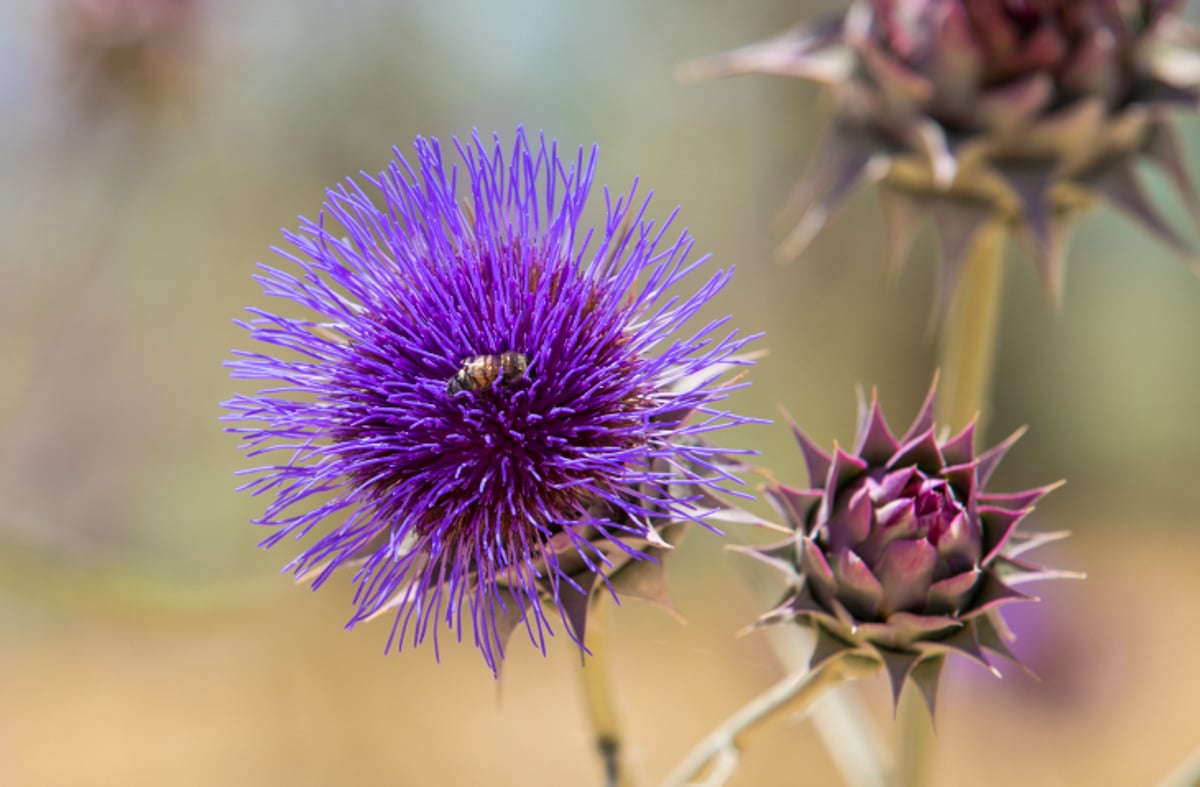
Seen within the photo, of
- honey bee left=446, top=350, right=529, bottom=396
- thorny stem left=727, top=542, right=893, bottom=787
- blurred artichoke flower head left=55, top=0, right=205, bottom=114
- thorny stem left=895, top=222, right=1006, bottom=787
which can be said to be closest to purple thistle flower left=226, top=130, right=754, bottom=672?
honey bee left=446, top=350, right=529, bottom=396

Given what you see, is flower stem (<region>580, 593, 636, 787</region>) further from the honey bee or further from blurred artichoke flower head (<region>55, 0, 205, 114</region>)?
blurred artichoke flower head (<region>55, 0, 205, 114</region>)

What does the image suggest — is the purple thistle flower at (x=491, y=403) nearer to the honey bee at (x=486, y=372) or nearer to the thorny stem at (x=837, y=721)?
the honey bee at (x=486, y=372)

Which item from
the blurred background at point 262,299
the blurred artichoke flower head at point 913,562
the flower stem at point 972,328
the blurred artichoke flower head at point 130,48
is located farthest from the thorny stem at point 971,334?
the blurred artichoke flower head at point 130,48

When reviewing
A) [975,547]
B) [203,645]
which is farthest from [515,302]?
[203,645]

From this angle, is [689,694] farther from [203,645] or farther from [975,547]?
[975,547]

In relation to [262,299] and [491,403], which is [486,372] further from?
[262,299]

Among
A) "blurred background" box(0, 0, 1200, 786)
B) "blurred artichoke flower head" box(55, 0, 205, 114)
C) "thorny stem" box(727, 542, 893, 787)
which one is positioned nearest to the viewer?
"thorny stem" box(727, 542, 893, 787)

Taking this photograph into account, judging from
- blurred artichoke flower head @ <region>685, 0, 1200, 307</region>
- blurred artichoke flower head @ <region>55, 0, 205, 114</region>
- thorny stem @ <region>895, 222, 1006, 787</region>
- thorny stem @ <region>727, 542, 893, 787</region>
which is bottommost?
thorny stem @ <region>727, 542, 893, 787</region>
